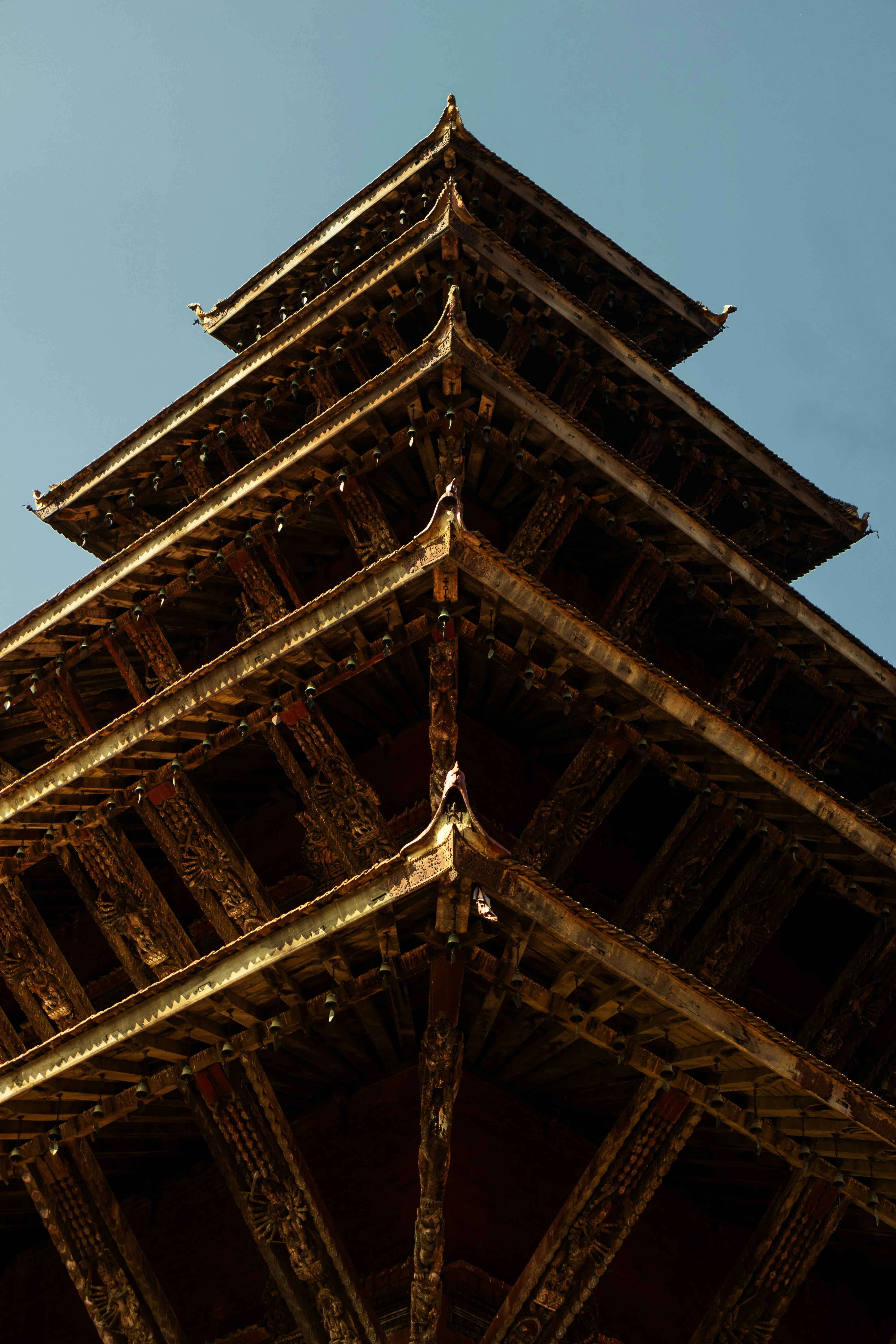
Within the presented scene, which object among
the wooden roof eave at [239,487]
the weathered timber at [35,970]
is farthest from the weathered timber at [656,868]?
the weathered timber at [35,970]

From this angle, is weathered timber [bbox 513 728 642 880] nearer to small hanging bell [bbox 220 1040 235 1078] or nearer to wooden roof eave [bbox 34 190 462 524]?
small hanging bell [bbox 220 1040 235 1078]

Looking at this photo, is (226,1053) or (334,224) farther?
(334,224)

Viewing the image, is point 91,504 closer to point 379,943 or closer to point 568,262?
point 568,262

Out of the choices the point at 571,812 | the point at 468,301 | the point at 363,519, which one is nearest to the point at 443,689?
the point at 571,812

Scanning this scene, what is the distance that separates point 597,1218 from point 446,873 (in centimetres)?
253

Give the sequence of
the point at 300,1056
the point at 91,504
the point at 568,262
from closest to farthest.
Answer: the point at 300,1056, the point at 91,504, the point at 568,262

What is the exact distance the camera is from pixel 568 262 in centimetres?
1848

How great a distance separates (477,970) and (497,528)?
6.11 m

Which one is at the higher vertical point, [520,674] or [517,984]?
Result: [520,674]

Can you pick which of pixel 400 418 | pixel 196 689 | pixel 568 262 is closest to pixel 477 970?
pixel 196 689

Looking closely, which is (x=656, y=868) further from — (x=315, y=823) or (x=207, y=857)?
(x=207, y=857)

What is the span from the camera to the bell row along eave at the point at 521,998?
8.38m

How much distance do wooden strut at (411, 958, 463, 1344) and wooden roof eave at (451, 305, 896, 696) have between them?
5370mm

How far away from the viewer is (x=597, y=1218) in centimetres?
883
